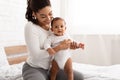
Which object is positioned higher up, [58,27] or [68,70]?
[58,27]

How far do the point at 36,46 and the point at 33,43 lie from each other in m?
0.03

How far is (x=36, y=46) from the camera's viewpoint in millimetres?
1419

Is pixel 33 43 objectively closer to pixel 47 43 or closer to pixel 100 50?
pixel 47 43

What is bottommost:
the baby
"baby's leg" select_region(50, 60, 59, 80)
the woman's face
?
"baby's leg" select_region(50, 60, 59, 80)

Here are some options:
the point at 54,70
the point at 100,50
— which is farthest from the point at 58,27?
the point at 100,50

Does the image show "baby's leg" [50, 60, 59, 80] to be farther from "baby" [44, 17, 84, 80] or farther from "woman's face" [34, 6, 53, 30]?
"woman's face" [34, 6, 53, 30]

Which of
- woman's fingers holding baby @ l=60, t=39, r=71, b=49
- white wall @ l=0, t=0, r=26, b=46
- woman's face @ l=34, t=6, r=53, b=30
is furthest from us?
white wall @ l=0, t=0, r=26, b=46

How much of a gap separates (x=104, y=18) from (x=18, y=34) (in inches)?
51.3

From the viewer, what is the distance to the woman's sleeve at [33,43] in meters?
1.42

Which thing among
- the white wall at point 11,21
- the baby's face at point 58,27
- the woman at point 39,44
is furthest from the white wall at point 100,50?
the baby's face at point 58,27

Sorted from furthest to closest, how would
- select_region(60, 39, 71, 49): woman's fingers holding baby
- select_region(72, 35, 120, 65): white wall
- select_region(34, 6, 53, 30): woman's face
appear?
select_region(72, 35, 120, 65): white wall < select_region(34, 6, 53, 30): woman's face < select_region(60, 39, 71, 49): woman's fingers holding baby

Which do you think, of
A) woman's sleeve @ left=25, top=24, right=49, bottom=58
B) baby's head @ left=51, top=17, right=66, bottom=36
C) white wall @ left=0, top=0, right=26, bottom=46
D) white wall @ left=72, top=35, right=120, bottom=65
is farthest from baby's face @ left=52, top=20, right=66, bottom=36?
white wall @ left=72, top=35, right=120, bottom=65

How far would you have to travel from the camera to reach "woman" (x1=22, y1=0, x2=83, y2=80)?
1411 mm

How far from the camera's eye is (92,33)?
11.1 ft
